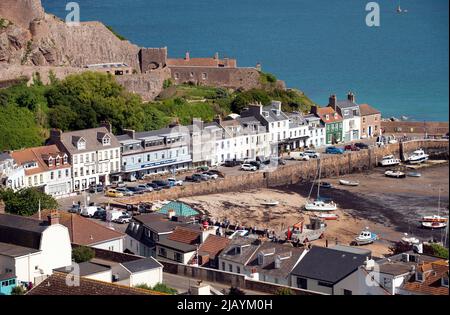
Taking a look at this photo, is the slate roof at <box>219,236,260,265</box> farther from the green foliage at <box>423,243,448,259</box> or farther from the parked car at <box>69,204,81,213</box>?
the parked car at <box>69,204,81,213</box>

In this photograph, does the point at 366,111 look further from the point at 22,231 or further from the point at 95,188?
the point at 22,231

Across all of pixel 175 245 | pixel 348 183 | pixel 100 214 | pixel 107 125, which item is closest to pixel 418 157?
pixel 348 183

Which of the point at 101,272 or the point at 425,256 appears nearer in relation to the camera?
the point at 101,272

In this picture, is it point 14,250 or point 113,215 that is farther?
point 113,215

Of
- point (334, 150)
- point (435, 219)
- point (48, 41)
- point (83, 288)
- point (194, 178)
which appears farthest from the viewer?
point (334, 150)

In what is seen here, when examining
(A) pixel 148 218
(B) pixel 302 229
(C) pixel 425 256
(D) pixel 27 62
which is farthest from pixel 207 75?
(C) pixel 425 256

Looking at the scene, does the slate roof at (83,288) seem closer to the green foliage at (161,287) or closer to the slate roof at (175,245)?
the green foliage at (161,287)

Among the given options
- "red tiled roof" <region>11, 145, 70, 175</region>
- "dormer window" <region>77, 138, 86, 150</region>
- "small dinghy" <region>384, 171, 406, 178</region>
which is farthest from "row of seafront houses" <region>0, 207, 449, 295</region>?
"small dinghy" <region>384, 171, 406, 178</region>
